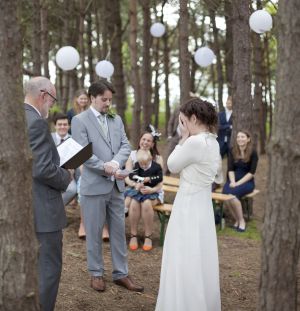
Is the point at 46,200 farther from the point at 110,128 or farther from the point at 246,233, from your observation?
the point at 246,233

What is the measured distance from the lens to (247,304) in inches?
206

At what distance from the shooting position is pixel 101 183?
5258 millimetres

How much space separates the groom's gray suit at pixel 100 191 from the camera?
524cm

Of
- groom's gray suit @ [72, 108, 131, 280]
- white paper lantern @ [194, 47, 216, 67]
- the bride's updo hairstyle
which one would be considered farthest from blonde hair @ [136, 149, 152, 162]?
white paper lantern @ [194, 47, 216, 67]

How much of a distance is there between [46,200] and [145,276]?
8.04ft

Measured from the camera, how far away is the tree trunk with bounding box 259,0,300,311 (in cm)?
291

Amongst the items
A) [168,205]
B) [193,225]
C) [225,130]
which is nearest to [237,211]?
[168,205]

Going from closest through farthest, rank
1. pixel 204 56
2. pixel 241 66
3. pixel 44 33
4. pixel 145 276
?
pixel 145 276 → pixel 241 66 → pixel 44 33 → pixel 204 56

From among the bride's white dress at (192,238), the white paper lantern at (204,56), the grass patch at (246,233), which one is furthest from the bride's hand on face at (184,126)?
the white paper lantern at (204,56)

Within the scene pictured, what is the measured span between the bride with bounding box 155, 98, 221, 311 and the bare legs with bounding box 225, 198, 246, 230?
3.90m

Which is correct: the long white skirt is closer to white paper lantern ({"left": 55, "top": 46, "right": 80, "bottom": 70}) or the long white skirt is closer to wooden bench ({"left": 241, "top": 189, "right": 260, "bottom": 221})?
wooden bench ({"left": 241, "top": 189, "right": 260, "bottom": 221})

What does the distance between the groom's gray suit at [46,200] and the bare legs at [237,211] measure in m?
4.61

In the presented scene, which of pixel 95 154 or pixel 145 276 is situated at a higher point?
pixel 95 154

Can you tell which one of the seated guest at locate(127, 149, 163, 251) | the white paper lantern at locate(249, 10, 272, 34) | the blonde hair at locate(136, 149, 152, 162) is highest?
the white paper lantern at locate(249, 10, 272, 34)
